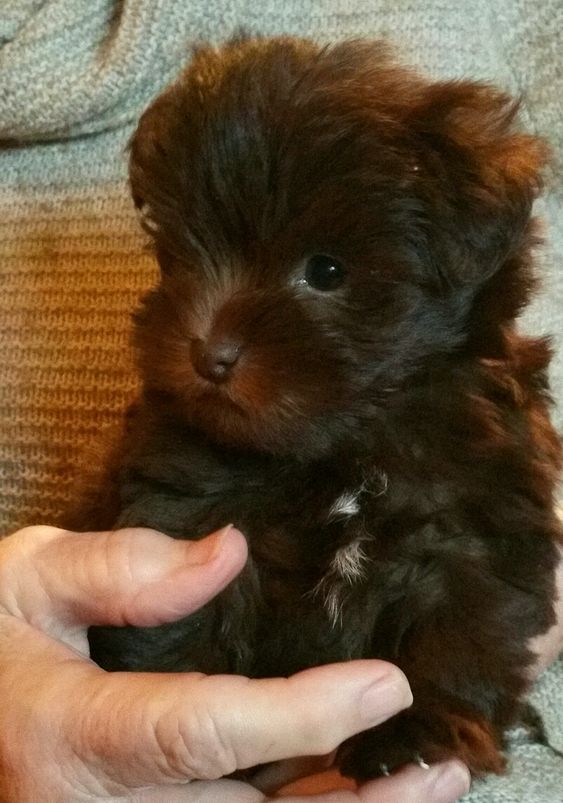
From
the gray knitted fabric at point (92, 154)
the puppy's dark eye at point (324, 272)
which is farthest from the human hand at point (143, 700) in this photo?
the gray knitted fabric at point (92, 154)

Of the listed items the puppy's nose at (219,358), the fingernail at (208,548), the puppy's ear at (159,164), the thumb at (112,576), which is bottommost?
the thumb at (112,576)

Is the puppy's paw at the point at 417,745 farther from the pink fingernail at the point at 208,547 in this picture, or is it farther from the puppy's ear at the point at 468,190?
the puppy's ear at the point at 468,190

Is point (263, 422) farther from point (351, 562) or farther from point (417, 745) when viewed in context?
point (417, 745)

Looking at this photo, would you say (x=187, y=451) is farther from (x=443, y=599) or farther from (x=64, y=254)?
(x=64, y=254)

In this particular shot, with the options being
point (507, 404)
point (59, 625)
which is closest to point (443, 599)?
point (507, 404)

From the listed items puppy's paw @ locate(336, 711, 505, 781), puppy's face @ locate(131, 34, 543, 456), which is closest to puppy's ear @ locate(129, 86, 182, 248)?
puppy's face @ locate(131, 34, 543, 456)

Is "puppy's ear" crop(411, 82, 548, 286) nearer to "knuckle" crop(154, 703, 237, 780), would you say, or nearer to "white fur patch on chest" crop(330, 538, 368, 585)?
"white fur patch on chest" crop(330, 538, 368, 585)

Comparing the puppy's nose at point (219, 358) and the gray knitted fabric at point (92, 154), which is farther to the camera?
the gray knitted fabric at point (92, 154)
